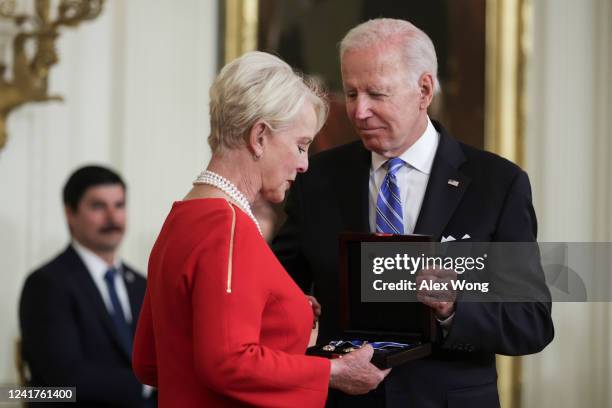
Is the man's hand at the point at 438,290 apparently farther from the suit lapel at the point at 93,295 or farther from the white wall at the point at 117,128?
the white wall at the point at 117,128

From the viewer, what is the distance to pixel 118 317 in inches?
188

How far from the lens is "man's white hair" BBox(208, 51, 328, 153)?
2340 mm

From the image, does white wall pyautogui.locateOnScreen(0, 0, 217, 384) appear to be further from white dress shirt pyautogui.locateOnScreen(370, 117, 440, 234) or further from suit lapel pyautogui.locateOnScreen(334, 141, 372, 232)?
white dress shirt pyautogui.locateOnScreen(370, 117, 440, 234)

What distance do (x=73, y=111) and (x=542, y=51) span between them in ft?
10.5

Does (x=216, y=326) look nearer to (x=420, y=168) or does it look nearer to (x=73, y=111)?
(x=420, y=168)

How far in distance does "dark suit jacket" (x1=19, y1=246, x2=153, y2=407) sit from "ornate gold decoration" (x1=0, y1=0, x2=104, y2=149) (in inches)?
47.0

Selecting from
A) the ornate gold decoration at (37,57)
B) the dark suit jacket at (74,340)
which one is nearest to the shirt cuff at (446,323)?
the dark suit jacket at (74,340)

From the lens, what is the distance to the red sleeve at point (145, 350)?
2.63 metres

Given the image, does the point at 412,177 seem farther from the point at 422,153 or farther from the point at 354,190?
the point at 354,190

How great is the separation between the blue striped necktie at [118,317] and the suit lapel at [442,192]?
2.29m

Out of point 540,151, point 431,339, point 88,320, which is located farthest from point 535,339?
point 540,151

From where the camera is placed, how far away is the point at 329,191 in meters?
3.16

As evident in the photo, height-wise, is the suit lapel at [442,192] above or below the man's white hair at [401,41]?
below

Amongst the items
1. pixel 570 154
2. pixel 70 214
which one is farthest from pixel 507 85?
pixel 70 214
